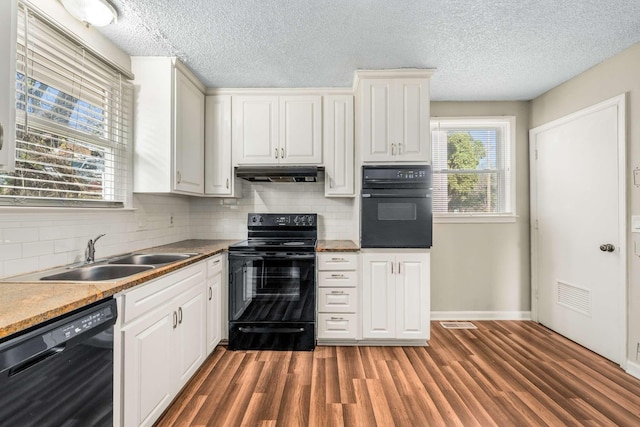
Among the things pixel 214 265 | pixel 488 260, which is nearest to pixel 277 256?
pixel 214 265

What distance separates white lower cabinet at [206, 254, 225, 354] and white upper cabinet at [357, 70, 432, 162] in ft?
5.08

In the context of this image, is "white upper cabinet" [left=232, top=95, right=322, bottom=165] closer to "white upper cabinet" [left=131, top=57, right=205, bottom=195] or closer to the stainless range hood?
the stainless range hood

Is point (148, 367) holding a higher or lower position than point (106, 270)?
lower

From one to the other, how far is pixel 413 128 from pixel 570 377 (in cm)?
220

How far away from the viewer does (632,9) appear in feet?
6.09

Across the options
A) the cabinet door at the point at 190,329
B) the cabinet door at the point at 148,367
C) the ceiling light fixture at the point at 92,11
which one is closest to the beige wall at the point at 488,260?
the cabinet door at the point at 190,329

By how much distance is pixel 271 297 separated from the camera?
2654mm

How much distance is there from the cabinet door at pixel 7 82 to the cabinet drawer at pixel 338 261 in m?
2.04

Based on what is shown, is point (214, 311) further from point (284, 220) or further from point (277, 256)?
point (284, 220)

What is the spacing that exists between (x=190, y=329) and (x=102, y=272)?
0.63 meters

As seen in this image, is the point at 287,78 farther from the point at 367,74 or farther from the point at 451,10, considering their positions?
the point at 451,10

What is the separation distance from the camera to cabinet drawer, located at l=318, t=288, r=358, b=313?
2.71 meters

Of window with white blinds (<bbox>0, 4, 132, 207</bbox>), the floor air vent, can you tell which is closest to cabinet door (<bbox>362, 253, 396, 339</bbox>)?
the floor air vent

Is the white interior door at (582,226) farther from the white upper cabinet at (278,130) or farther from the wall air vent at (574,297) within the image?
the white upper cabinet at (278,130)
